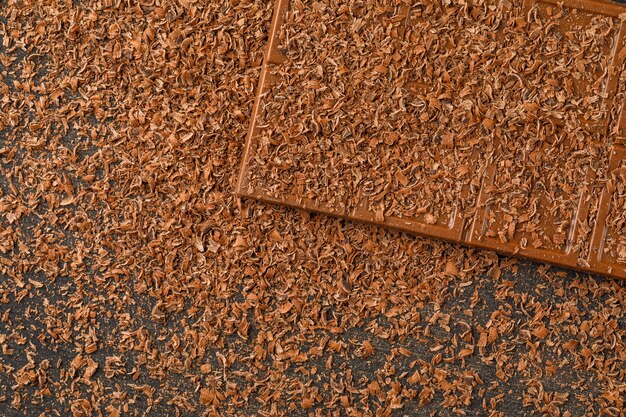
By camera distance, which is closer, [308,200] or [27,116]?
[308,200]

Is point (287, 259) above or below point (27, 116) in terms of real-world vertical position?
below

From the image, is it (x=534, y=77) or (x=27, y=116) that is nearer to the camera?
(x=534, y=77)

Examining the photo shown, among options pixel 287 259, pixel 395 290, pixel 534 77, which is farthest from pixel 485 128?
pixel 287 259

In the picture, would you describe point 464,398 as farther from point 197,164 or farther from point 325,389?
point 197,164

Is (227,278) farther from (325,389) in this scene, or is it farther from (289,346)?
(325,389)

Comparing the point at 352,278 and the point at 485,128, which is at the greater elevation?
the point at 485,128

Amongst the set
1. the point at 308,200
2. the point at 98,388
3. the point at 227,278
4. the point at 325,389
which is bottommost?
the point at 98,388

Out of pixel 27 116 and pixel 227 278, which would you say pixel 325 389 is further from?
pixel 27 116

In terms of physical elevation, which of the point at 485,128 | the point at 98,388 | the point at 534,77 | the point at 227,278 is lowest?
the point at 98,388

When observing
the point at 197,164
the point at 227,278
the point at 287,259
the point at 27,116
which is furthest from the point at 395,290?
the point at 27,116
